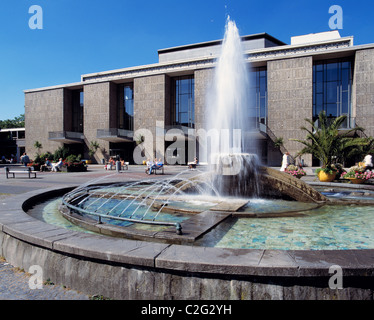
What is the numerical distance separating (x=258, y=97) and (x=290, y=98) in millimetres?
4392

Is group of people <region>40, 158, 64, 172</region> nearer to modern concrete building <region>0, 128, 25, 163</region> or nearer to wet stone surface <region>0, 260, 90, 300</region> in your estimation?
wet stone surface <region>0, 260, 90, 300</region>

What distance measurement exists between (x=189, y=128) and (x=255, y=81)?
11259 mm

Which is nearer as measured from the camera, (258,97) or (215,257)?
(215,257)

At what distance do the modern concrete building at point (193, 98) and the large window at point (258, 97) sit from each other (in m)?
0.13

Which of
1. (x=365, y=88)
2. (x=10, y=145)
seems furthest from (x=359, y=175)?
(x=10, y=145)

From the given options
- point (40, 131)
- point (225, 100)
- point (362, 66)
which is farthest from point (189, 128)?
point (40, 131)

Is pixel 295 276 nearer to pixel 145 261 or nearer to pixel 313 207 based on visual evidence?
pixel 145 261

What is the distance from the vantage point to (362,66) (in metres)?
30.9

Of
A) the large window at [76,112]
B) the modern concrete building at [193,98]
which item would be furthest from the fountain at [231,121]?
the large window at [76,112]

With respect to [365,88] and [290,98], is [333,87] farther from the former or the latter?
[290,98]

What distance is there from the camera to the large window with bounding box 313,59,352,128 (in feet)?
108

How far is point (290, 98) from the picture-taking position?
112ft
